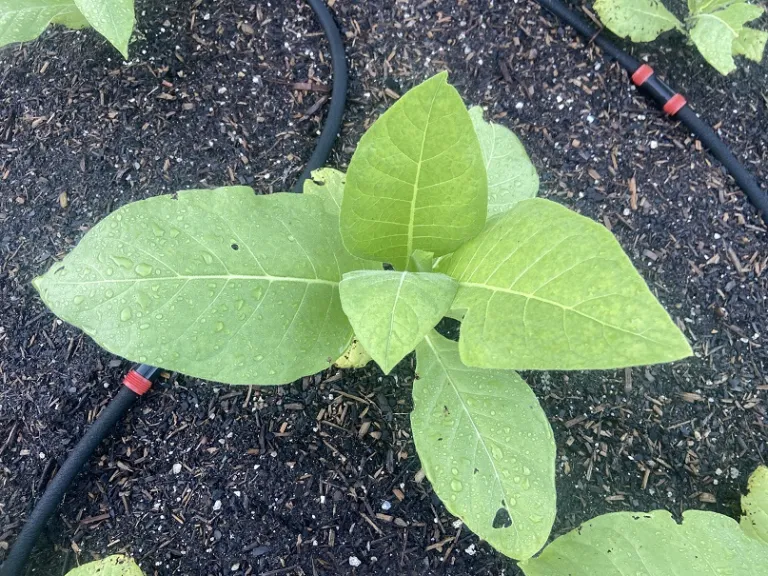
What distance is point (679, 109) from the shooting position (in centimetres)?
166

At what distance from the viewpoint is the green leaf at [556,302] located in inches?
26.8

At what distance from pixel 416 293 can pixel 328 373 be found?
27.0 inches

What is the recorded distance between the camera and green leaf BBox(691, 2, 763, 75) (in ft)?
5.16

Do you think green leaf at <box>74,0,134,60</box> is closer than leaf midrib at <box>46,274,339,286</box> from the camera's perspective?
No

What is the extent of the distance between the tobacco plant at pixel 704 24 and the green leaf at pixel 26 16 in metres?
1.46

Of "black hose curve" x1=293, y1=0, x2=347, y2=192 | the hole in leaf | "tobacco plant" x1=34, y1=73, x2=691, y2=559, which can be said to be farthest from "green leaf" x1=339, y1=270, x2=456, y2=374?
"black hose curve" x1=293, y1=0, x2=347, y2=192

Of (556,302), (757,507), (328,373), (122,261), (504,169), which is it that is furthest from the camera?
(328,373)

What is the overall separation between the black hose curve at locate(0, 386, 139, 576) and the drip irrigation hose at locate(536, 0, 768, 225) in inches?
63.8

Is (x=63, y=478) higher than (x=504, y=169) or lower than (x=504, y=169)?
lower

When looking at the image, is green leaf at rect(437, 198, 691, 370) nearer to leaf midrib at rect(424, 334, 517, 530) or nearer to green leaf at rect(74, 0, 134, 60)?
leaf midrib at rect(424, 334, 517, 530)

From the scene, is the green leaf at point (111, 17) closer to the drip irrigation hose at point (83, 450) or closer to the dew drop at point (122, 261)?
the drip irrigation hose at point (83, 450)

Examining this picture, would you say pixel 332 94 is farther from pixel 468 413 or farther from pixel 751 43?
pixel 751 43

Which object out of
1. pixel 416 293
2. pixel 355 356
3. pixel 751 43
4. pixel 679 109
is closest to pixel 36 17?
pixel 355 356

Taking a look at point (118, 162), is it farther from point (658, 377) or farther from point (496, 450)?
point (658, 377)
